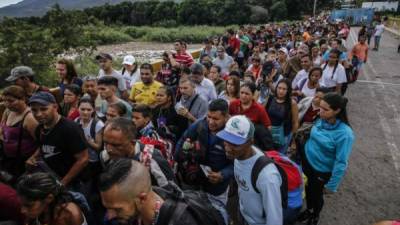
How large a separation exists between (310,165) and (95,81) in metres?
3.26

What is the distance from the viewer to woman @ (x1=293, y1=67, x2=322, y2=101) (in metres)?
5.89

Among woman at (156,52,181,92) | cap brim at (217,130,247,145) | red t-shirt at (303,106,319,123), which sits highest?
cap brim at (217,130,247,145)

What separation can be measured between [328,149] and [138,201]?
241 centimetres

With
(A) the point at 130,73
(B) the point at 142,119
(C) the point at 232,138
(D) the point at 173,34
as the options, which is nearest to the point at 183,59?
(A) the point at 130,73

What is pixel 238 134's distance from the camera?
255 centimetres

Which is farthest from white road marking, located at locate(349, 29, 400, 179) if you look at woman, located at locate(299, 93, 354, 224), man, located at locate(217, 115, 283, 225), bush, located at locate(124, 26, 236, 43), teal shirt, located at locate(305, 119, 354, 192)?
bush, located at locate(124, 26, 236, 43)

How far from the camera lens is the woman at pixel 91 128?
3.52 m

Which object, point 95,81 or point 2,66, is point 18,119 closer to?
point 95,81

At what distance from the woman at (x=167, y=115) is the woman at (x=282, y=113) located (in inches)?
51.2

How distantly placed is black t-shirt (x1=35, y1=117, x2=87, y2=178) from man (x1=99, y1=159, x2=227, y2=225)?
1.27 metres

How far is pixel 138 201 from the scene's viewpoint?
1868mm

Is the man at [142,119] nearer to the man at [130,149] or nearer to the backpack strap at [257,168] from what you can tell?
the man at [130,149]

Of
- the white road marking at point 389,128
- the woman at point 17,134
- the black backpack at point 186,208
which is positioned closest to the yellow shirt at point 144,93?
the woman at point 17,134

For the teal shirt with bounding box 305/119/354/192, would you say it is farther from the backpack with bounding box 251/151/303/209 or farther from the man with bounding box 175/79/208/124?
the man with bounding box 175/79/208/124
